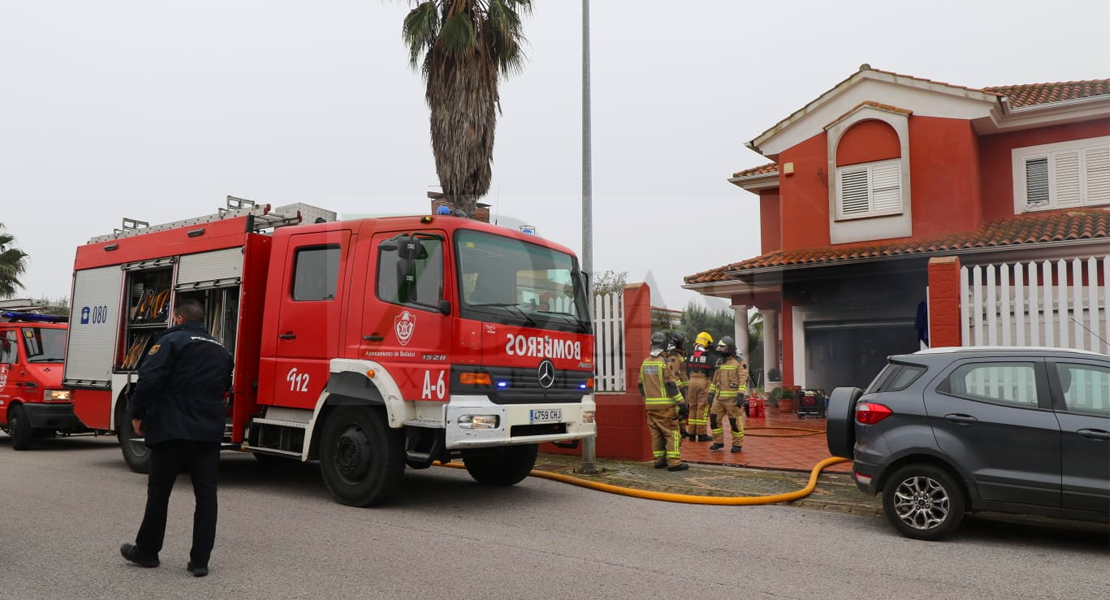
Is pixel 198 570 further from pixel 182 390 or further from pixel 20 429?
pixel 20 429

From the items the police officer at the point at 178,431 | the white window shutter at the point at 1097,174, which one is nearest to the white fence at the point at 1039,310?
the police officer at the point at 178,431

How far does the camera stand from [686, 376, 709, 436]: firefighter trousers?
11.6 meters

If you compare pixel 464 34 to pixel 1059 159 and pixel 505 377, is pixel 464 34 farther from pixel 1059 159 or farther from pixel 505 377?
pixel 1059 159

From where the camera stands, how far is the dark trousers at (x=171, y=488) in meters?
5.00

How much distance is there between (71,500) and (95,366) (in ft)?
10.0

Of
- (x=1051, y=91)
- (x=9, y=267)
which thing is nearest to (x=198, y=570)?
(x=1051, y=91)

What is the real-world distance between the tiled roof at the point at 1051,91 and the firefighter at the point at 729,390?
9456mm

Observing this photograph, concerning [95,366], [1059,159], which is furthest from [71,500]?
[1059,159]

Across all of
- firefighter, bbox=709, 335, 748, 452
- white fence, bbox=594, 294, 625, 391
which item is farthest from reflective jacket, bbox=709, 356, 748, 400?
white fence, bbox=594, 294, 625, 391

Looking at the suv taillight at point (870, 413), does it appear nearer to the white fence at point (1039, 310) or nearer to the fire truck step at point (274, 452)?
the white fence at point (1039, 310)

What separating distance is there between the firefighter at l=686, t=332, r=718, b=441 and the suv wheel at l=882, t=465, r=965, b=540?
507cm

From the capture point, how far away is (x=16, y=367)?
12469 mm

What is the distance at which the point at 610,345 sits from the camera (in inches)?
418

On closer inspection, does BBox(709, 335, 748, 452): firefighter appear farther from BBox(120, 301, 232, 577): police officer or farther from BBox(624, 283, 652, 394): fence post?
BBox(120, 301, 232, 577): police officer
